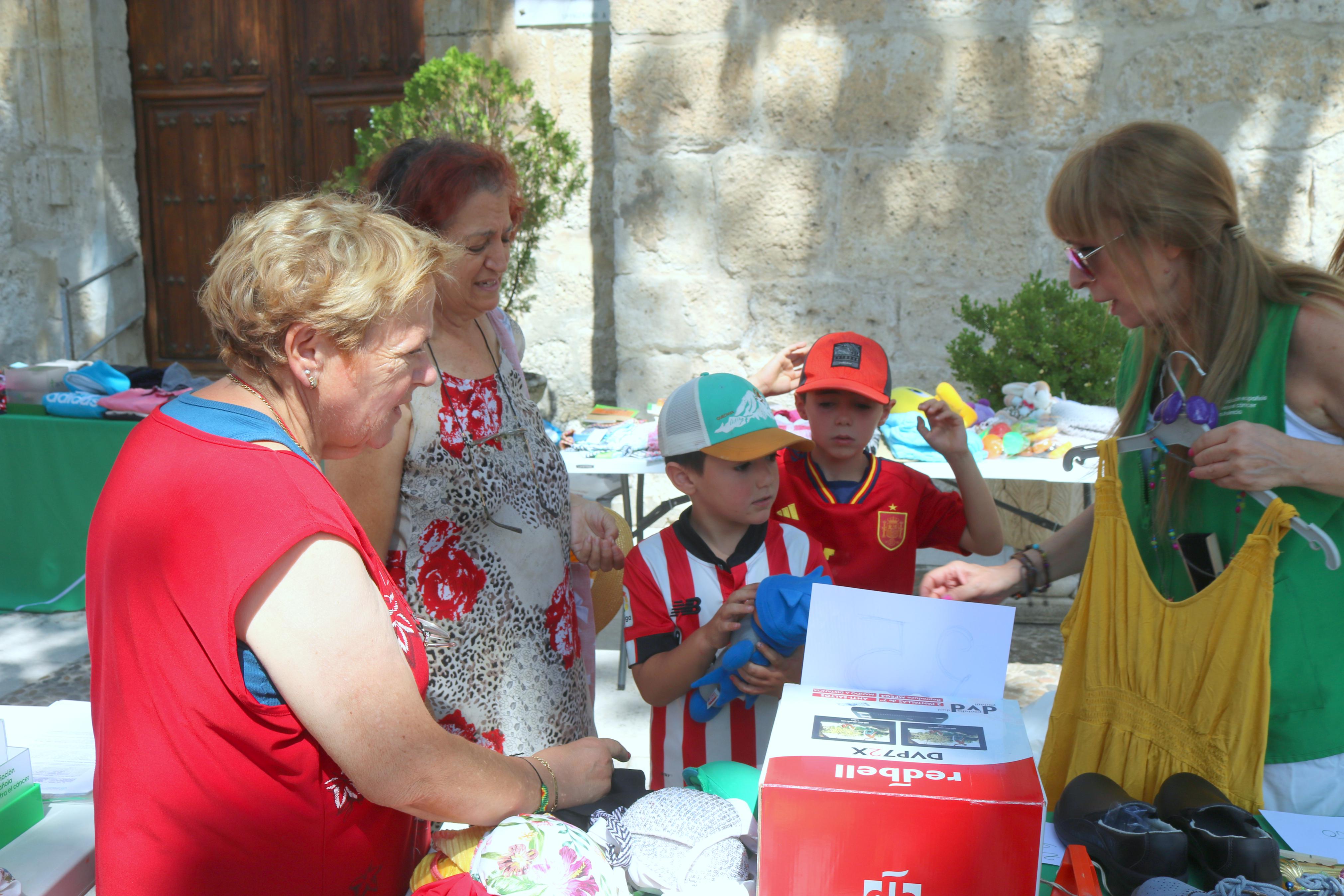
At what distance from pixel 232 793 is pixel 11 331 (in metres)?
6.87

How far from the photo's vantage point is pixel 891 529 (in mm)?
2449

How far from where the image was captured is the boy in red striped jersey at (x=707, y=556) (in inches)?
78.3

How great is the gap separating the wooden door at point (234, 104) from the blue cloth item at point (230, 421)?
18.2ft

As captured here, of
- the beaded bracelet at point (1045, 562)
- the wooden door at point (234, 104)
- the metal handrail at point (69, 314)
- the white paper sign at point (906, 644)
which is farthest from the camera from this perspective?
the metal handrail at point (69, 314)

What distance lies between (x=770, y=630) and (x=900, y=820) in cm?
60

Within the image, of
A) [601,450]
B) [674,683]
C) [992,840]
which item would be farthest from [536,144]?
[992,840]

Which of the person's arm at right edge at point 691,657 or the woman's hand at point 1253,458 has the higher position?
the woman's hand at point 1253,458

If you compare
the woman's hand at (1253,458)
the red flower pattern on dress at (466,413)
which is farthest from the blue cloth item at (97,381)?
the woman's hand at (1253,458)

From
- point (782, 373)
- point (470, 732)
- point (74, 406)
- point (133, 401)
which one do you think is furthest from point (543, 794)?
point (74, 406)

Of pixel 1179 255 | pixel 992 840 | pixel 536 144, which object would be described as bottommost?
→ pixel 992 840

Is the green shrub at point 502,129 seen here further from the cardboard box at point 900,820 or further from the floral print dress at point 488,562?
the cardboard box at point 900,820

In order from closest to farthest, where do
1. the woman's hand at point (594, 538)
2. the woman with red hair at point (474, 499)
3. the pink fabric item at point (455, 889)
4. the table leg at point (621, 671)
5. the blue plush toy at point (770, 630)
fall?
the pink fabric item at point (455, 889) → the blue plush toy at point (770, 630) → the woman with red hair at point (474, 499) → the woman's hand at point (594, 538) → the table leg at point (621, 671)

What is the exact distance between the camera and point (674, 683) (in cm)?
188

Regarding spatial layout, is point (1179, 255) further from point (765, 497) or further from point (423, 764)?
point (423, 764)
